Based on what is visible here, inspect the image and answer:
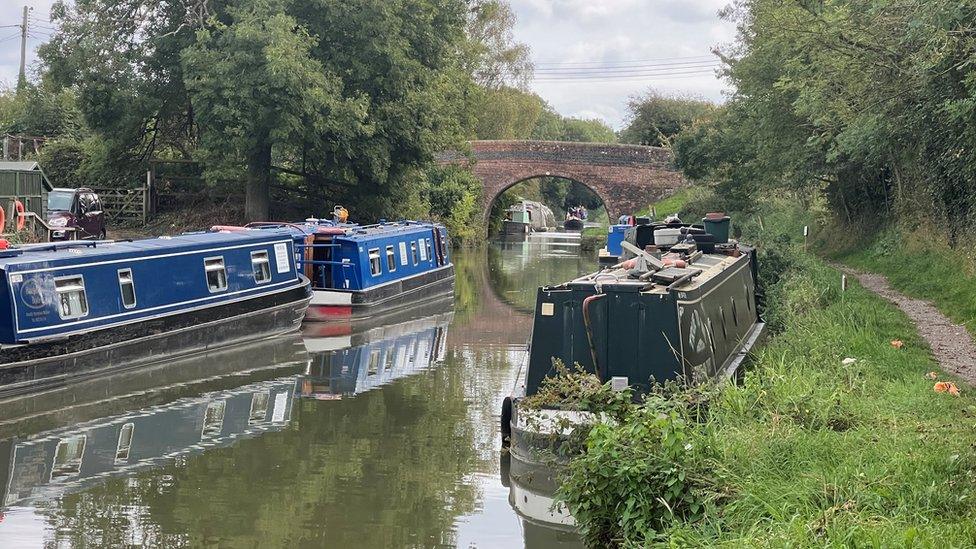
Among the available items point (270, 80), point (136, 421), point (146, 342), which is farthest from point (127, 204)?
point (136, 421)

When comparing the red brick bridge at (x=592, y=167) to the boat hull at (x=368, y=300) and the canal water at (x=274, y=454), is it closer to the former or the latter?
the boat hull at (x=368, y=300)

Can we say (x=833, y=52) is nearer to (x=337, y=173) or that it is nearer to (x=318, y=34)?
(x=318, y=34)

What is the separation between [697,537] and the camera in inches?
201

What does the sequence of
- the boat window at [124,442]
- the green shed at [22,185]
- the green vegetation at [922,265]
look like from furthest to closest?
the green shed at [22,185]
the green vegetation at [922,265]
the boat window at [124,442]

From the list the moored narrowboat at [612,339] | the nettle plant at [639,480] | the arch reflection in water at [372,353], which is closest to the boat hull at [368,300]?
the arch reflection in water at [372,353]

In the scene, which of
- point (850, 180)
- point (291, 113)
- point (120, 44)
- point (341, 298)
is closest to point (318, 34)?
point (291, 113)

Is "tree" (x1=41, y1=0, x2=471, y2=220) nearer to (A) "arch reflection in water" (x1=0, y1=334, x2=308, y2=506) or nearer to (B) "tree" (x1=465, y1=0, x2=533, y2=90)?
(A) "arch reflection in water" (x1=0, y1=334, x2=308, y2=506)

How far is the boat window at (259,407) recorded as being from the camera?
10595 mm

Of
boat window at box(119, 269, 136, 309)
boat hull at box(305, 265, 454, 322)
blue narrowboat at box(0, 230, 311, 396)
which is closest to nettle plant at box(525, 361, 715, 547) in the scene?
blue narrowboat at box(0, 230, 311, 396)

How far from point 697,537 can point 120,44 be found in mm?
19804

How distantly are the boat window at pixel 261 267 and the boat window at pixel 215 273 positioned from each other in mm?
703

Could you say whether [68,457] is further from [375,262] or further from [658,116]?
[658,116]

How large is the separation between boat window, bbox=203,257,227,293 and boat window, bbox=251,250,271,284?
0.70 m

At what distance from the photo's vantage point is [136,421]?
10.2 metres
